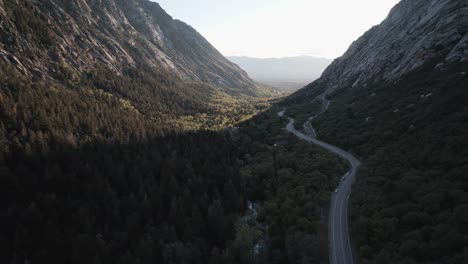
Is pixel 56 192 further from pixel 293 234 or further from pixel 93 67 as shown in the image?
pixel 93 67

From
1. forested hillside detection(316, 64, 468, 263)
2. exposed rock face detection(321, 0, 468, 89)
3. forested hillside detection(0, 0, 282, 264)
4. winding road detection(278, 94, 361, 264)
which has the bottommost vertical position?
forested hillside detection(0, 0, 282, 264)

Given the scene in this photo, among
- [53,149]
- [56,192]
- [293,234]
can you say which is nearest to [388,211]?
[293,234]

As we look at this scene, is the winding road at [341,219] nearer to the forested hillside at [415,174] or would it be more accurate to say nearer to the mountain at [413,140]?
the mountain at [413,140]

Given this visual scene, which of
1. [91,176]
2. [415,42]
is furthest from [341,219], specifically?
[415,42]

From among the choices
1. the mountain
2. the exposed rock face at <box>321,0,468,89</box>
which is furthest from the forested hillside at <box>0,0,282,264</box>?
the exposed rock face at <box>321,0,468,89</box>

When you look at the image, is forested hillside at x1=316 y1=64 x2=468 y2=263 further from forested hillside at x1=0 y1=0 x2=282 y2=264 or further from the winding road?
forested hillside at x1=0 y1=0 x2=282 y2=264
